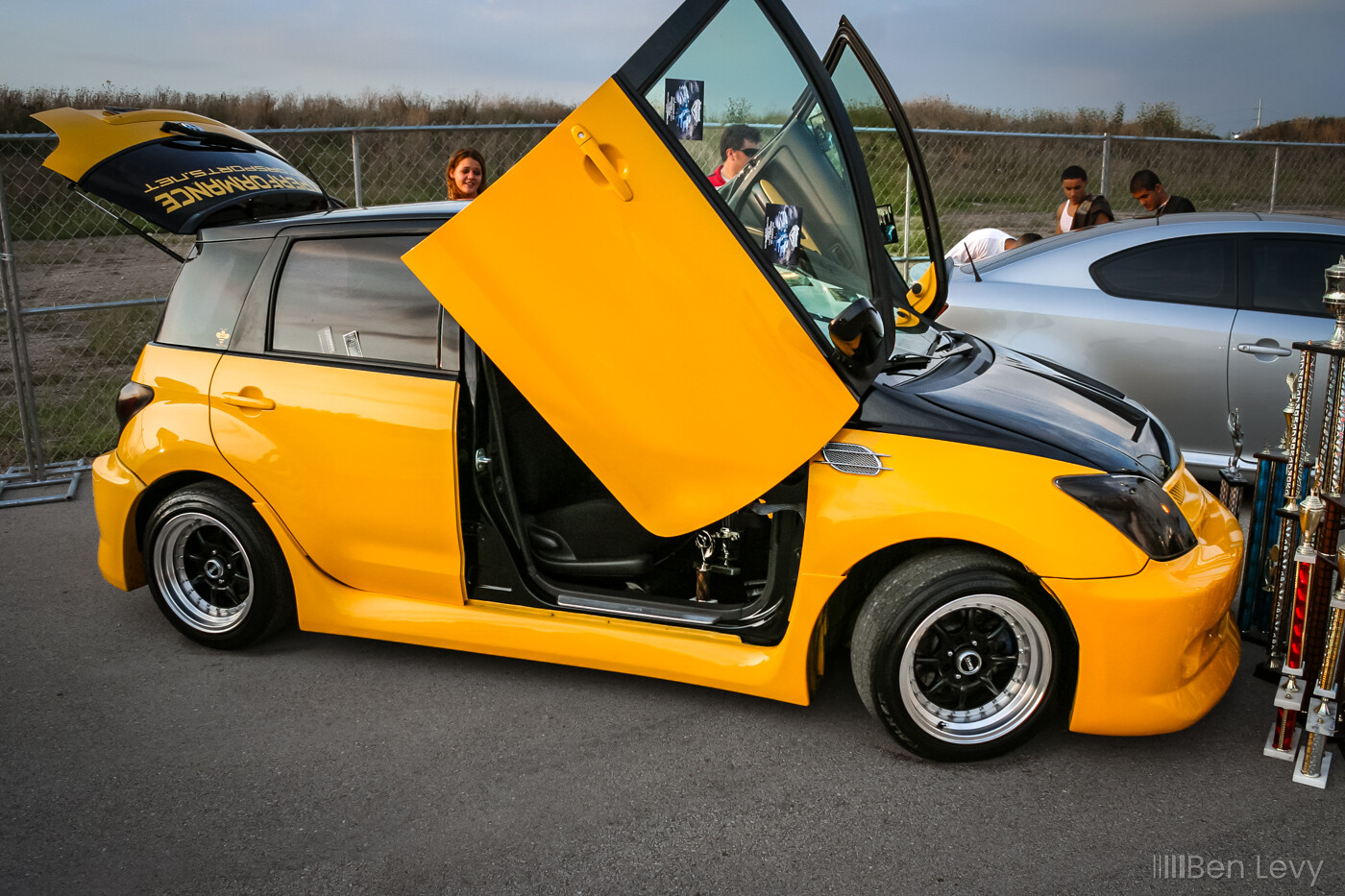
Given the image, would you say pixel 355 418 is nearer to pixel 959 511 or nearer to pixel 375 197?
pixel 959 511

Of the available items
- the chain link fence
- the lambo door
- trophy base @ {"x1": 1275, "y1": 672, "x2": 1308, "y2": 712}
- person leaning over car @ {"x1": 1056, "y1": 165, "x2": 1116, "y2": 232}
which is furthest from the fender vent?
person leaning over car @ {"x1": 1056, "y1": 165, "x2": 1116, "y2": 232}

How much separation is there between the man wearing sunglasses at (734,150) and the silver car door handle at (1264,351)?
359 cm

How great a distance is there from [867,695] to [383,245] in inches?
92.3

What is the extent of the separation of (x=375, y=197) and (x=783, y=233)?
266 inches

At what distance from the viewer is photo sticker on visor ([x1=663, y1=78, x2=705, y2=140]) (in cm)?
296

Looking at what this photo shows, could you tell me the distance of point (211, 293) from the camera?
4.21 meters

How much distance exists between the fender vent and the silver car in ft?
8.77

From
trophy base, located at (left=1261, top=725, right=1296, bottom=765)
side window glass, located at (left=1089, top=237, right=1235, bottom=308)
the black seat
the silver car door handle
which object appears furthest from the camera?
side window glass, located at (left=1089, top=237, right=1235, bottom=308)

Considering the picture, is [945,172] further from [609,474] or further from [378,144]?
[609,474]

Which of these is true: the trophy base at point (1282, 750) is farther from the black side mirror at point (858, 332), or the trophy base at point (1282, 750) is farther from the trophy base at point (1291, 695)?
the black side mirror at point (858, 332)

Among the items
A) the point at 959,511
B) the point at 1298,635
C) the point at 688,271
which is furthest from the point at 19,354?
the point at 1298,635

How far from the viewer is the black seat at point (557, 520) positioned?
12.7 feet

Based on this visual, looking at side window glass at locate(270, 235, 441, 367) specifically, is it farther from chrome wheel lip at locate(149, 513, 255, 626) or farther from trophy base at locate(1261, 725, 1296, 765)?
trophy base at locate(1261, 725, 1296, 765)


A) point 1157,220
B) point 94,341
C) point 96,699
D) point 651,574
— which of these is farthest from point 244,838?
point 94,341
